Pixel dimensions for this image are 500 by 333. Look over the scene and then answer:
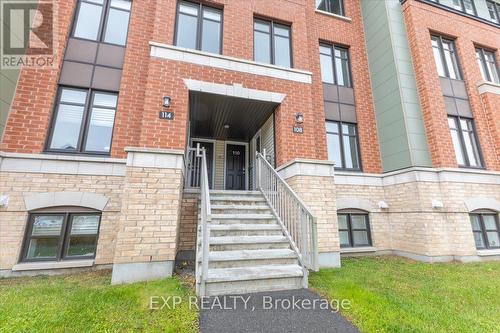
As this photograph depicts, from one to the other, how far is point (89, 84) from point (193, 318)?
5.99 m

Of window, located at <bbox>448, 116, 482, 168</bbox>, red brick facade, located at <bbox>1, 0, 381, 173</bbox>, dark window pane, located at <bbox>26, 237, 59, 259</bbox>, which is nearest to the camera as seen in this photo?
dark window pane, located at <bbox>26, 237, 59, 259</bbox>

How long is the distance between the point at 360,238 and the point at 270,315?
5.41 meters

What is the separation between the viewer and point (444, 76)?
25.7 feet

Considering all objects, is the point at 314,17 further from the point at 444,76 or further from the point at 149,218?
the point at 149,218

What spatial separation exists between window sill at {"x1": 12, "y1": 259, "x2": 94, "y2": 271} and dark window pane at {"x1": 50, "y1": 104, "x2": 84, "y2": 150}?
2.55 meters

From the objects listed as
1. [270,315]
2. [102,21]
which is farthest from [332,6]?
[270,315]

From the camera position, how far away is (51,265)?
4770mm

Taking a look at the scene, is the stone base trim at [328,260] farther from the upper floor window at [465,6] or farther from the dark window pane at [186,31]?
the upper floor window at [465,6]

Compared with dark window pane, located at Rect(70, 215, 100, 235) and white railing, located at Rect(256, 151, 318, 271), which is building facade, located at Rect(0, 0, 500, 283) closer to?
dark window pane, located at Rect(70, 215, 100, 235)

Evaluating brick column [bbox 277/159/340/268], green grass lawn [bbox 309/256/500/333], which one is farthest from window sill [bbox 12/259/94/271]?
brick column [bbox 277/159/340/268]

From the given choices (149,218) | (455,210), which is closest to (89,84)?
(149,218)

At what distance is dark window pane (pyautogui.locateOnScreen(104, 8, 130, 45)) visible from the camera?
20.4 feet

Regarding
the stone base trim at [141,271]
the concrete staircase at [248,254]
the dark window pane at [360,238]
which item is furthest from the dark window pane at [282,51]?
the stone base trim at [141,271]

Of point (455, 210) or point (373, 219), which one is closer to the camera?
point (455, 210)
